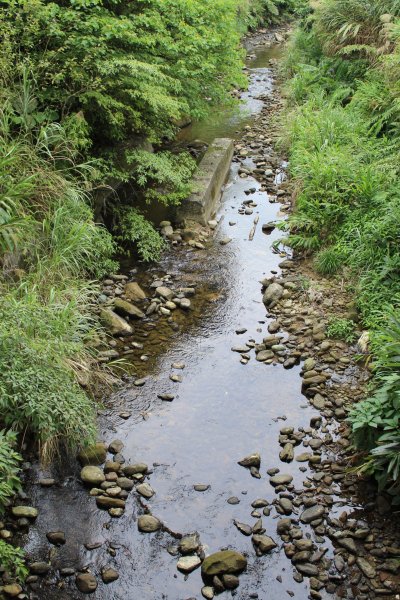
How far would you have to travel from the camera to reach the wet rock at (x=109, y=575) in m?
3.78

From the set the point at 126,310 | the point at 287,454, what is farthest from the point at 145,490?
the point at 126,310

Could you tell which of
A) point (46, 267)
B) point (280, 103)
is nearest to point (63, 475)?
point (46, 267)

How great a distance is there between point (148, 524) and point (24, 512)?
87cm

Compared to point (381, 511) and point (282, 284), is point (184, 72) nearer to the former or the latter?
point (282, 284)

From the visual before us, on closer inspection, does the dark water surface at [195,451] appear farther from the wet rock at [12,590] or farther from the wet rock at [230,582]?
the wet rock at [12,590]

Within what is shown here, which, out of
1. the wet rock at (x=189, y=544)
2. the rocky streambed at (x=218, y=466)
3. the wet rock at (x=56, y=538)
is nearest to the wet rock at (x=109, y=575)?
the rocky streambed at (x=218, y=466)

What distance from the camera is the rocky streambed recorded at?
383cm

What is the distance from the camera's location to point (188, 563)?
3.90m

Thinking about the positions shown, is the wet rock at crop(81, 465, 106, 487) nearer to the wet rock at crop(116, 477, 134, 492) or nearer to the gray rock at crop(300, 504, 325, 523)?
the wet rock at crop(116, 477, 134, 492)

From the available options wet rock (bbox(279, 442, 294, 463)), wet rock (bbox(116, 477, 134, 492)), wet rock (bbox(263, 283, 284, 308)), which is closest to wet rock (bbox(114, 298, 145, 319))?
wet rock (bbox(263, 283, 284, 308))

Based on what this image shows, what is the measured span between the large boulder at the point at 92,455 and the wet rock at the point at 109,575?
93cm

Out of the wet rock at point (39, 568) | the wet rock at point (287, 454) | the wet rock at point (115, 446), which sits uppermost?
the wet rock at point (287, 454)

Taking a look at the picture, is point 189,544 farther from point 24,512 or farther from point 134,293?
point 134,293

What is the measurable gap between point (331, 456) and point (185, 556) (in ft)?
4.80
